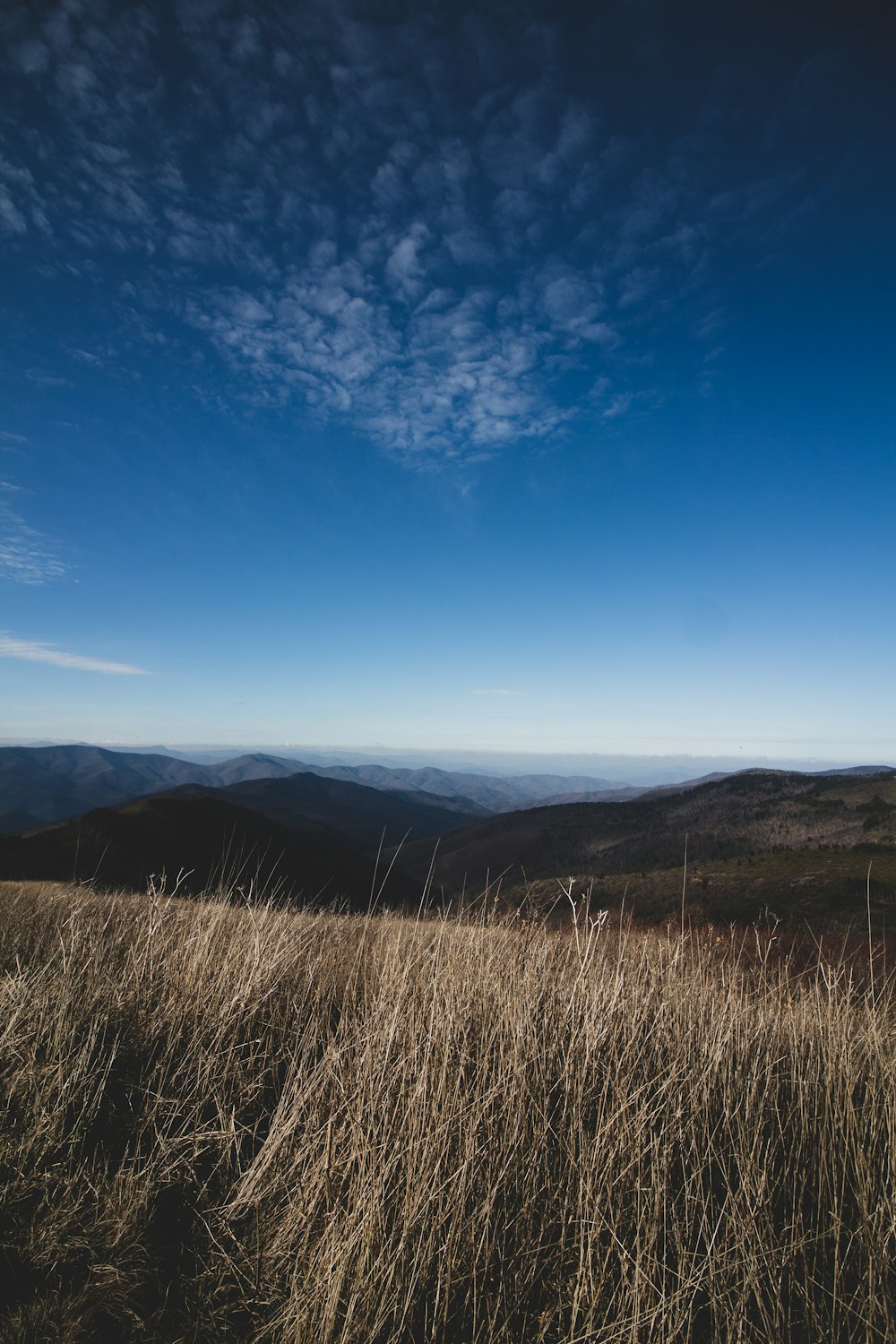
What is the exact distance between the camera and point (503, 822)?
81.9m

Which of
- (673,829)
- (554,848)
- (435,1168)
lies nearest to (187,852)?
(435,1168)

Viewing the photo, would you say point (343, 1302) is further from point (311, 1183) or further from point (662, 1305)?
point (662, 1305)

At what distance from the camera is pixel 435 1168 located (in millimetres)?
1970

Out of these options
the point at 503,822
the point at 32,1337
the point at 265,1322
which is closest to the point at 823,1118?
the point at 265,1322

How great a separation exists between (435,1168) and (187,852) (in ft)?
111

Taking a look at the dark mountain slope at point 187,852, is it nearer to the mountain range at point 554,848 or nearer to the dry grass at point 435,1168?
the mountain range at point 554,848

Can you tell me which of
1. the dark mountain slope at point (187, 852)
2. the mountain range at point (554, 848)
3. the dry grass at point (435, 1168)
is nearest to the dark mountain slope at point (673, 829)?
the mountain range at point (554, 848)

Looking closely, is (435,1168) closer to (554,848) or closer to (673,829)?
(673,829)

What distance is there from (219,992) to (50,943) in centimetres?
203

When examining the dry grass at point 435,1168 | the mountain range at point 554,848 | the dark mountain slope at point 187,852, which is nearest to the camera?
the dry grass at point 435,1168

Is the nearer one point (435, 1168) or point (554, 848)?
point (435, 1168)

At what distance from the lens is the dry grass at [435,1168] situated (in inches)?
71.3

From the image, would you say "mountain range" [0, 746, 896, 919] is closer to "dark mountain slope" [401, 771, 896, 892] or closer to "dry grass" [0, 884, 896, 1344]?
"dark mountain slope" [401, 771, 896, 892]

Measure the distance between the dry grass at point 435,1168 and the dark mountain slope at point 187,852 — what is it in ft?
52.9
